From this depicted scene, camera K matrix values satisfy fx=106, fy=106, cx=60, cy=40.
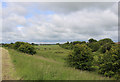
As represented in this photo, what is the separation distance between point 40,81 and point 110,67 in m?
9.75

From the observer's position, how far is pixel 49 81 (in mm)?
5570

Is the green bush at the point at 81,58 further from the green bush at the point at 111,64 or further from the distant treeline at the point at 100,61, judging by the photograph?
the green bush at the point at 111,64

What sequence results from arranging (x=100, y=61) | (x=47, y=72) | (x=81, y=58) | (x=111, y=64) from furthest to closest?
(x=81, y=58) → (x=100, y=61) → (x=111, y=64) → (x=47, y=72)

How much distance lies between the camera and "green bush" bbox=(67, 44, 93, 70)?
14301 millimetres

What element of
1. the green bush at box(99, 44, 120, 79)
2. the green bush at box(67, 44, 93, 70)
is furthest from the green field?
the green bush at box(67, 44, 93, 70)

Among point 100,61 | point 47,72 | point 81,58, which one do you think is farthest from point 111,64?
point 47,72

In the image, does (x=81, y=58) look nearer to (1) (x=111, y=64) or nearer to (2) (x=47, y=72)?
(1) (x=111, y=64)

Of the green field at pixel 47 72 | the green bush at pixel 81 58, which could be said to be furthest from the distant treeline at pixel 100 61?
the green field at pixel 47 72

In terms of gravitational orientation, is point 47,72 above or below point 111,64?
above

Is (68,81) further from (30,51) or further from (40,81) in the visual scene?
(30,51)

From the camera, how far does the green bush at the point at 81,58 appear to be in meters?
14.3

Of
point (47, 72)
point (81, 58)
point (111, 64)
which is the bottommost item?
point (111, 64)

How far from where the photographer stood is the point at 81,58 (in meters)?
14.6

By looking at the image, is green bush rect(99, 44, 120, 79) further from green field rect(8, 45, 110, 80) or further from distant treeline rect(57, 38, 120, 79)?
green field rect(8, 45, 110, 80)
